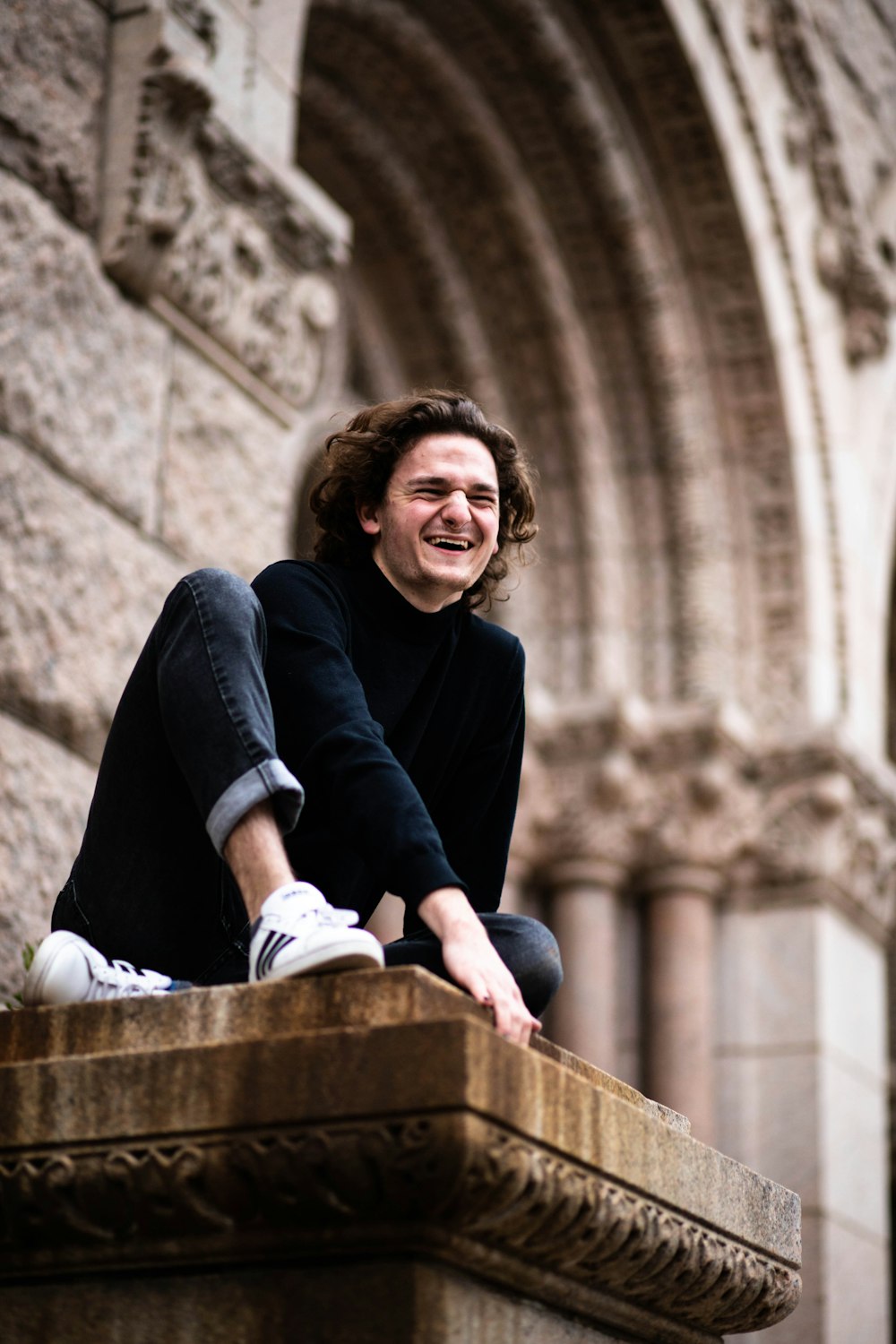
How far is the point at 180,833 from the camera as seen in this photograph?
1.97 metres

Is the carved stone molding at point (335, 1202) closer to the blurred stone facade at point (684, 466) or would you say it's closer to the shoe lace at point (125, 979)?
the shoe lace at point (125, 979)

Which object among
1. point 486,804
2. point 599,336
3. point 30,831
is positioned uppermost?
point 599,336

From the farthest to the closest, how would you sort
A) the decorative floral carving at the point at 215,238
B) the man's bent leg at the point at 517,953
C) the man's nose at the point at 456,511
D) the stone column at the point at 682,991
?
the stone column at the point at 682,991 < the decorative floral carving at the point at 215,238 < the man's nose at the point at 456,511 < the man's bent leg at the point at 517,953

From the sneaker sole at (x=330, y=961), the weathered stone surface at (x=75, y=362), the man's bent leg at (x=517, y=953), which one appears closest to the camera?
the sneaker sole at (x=330, y=961)

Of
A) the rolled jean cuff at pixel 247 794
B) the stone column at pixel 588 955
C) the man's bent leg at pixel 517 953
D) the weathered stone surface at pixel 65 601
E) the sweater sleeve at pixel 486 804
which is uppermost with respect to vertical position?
the stone column at pixel 588 955

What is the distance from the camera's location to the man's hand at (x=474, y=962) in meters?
1.73

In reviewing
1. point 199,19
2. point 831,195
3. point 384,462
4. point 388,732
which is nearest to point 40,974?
point 388,732

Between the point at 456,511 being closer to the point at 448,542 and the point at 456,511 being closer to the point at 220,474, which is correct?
the point at 448,542

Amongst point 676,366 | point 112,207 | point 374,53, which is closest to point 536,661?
point 676,366

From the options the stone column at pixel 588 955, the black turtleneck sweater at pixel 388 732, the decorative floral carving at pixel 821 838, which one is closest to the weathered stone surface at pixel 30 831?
the black turtleneck sweater at pixel 388 732

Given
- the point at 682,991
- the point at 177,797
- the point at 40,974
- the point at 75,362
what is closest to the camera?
the point at 40,974

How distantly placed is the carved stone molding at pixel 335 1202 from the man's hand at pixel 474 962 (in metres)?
0.13

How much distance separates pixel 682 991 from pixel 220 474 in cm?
370

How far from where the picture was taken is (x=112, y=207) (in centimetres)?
338
